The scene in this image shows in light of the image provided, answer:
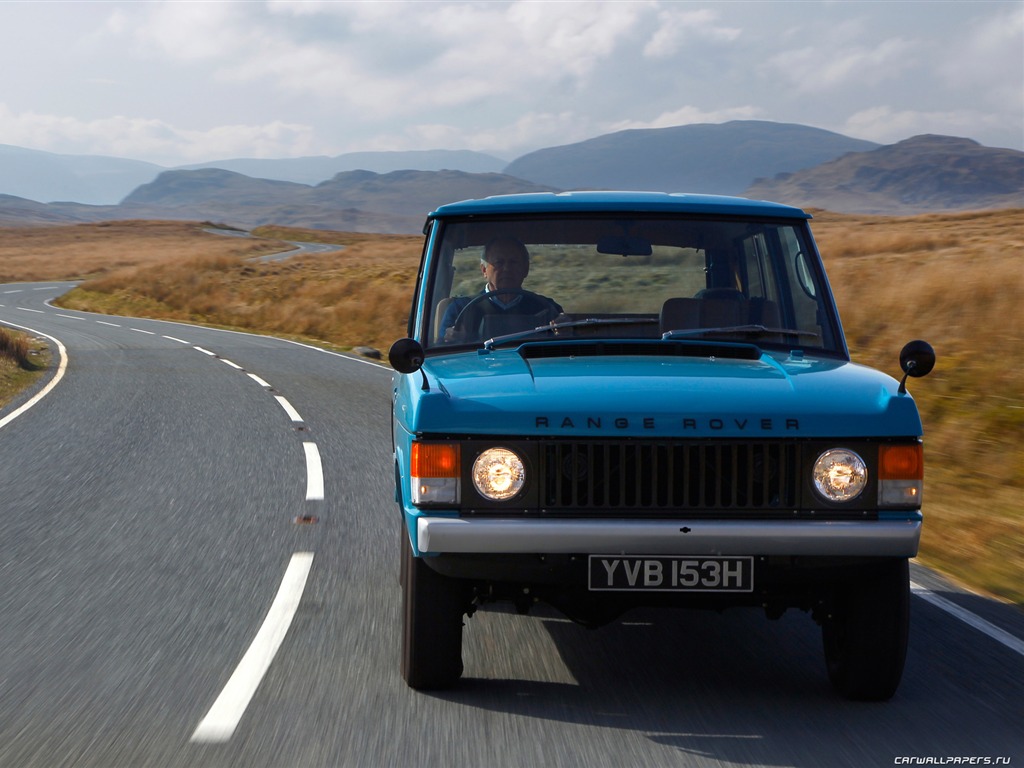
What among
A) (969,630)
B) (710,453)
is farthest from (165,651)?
(969,630)

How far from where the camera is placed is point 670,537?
3820mm

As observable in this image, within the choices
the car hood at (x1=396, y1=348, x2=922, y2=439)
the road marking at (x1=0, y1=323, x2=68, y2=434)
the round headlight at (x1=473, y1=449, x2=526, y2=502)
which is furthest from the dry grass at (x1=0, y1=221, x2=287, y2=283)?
the round headlight at (x1=473, y1=449, x2=526, y2=502)

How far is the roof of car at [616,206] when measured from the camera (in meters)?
5.15

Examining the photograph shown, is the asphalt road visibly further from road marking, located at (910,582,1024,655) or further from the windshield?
the windshield

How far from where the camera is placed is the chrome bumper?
3801 millimetres

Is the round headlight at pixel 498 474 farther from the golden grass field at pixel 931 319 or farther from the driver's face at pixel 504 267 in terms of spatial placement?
the golden grass field at pixel 931 319

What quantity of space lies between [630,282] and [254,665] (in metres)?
2.42

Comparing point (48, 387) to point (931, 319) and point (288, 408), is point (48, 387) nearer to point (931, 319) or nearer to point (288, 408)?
point (288, 408)

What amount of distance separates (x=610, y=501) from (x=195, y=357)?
63.6 feet

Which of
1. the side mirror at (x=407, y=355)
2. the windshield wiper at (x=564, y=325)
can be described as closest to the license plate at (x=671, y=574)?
the side mirror at (x=407, y=355)

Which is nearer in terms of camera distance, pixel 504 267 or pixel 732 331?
pixel 732 331

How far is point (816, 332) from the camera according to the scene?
5.02 m

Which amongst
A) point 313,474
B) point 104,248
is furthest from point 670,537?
point 104,248

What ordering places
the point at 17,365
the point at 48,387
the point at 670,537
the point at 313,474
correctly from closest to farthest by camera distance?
the point at 670,537
the point at 313,474
the point at 48,387
the point at 17,365
